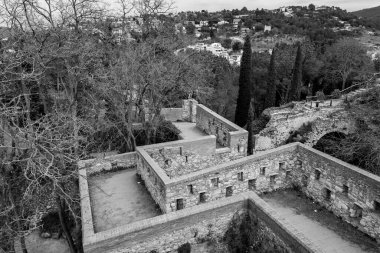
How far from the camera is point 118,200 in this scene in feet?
37.7

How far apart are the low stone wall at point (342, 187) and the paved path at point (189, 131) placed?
6718mm

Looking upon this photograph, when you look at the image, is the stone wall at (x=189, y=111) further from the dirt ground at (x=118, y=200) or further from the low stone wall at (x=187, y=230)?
the low stone wall at (x=187, y=230)

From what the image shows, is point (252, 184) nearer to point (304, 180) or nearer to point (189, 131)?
point (304, 180)

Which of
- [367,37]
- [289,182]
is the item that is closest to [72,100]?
[289,182]

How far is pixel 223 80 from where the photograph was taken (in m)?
33.6

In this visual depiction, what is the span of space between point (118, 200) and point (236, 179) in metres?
4.63

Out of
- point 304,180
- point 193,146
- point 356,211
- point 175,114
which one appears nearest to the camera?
point 356,211

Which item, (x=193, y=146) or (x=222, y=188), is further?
(x=193, y=146)

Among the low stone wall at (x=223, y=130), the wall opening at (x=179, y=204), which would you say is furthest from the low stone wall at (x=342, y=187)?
the wall opening at (x=179, y=204)

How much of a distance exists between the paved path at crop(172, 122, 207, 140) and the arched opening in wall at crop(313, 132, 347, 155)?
6.45m

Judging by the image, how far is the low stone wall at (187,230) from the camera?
734 cm

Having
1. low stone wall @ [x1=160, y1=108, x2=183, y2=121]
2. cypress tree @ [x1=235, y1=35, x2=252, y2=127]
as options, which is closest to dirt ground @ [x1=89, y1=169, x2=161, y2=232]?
low stone wall @ [x1=160, y1=108, x2=183, y2=121]

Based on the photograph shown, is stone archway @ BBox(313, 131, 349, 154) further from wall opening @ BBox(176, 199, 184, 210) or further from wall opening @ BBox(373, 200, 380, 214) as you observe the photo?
wall opening @ BBox(176, 199, 184, 210)

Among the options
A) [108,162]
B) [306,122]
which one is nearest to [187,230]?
[108,162]
